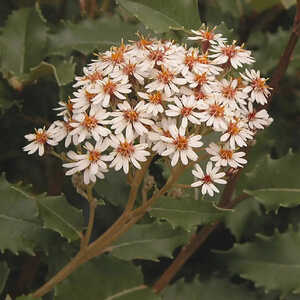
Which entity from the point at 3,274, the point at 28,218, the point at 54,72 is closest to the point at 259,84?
the point at 54,72

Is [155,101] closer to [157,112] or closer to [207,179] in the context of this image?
[157,112]

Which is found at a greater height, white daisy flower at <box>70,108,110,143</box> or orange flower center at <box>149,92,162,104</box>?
orange flower center at <box>149,92,162,104</box>

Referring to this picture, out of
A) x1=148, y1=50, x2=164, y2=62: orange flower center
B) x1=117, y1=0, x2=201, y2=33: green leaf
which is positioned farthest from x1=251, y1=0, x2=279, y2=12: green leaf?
x1=148, y1=50, x2=164, y2=62: orange flower center

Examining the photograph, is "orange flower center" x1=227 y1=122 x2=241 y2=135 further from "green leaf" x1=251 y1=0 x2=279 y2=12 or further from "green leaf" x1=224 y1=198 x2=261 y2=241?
"green leaf" x1=251 y1=0 x2=279 y2=12

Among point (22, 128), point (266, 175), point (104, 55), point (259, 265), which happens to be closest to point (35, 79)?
point (22, 128)

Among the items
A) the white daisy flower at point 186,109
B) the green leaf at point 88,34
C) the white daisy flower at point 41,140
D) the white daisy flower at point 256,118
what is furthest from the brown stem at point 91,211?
the green leaf at point 88,34

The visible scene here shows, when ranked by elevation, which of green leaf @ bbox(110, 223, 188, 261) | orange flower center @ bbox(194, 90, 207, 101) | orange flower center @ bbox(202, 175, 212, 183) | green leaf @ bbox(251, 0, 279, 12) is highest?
green leaf @ bbox(251, 0, 279, 12)

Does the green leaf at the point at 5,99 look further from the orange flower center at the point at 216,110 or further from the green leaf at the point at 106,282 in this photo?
the orange flower center at the point at 216,110
